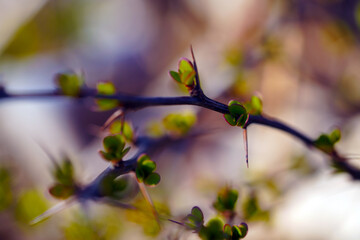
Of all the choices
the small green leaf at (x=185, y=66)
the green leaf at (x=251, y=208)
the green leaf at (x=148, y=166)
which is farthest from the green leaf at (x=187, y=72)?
the green leaf at (x=251, y=208)

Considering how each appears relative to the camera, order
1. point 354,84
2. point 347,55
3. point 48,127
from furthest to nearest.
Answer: point 48,127 → point 347,55 → point 354,84

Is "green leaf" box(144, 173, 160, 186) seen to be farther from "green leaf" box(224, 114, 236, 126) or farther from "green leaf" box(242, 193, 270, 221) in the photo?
"green leaf" box(242, 193, 270, 221)

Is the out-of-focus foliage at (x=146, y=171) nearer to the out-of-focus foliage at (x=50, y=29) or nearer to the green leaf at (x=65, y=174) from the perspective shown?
the green leaf at (x=65, y=174)

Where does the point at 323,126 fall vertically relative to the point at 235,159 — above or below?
above

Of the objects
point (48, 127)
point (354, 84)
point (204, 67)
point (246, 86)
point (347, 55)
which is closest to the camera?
point (246, 86)

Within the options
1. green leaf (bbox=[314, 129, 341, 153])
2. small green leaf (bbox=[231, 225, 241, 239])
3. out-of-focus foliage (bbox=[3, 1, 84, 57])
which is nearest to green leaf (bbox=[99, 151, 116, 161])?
small green leaf (bbox=[231, 225, 241, 239])

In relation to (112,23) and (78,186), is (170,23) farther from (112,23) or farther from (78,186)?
(78,186)

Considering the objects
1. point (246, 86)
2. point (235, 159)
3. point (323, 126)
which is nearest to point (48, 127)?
point (235, 159)
